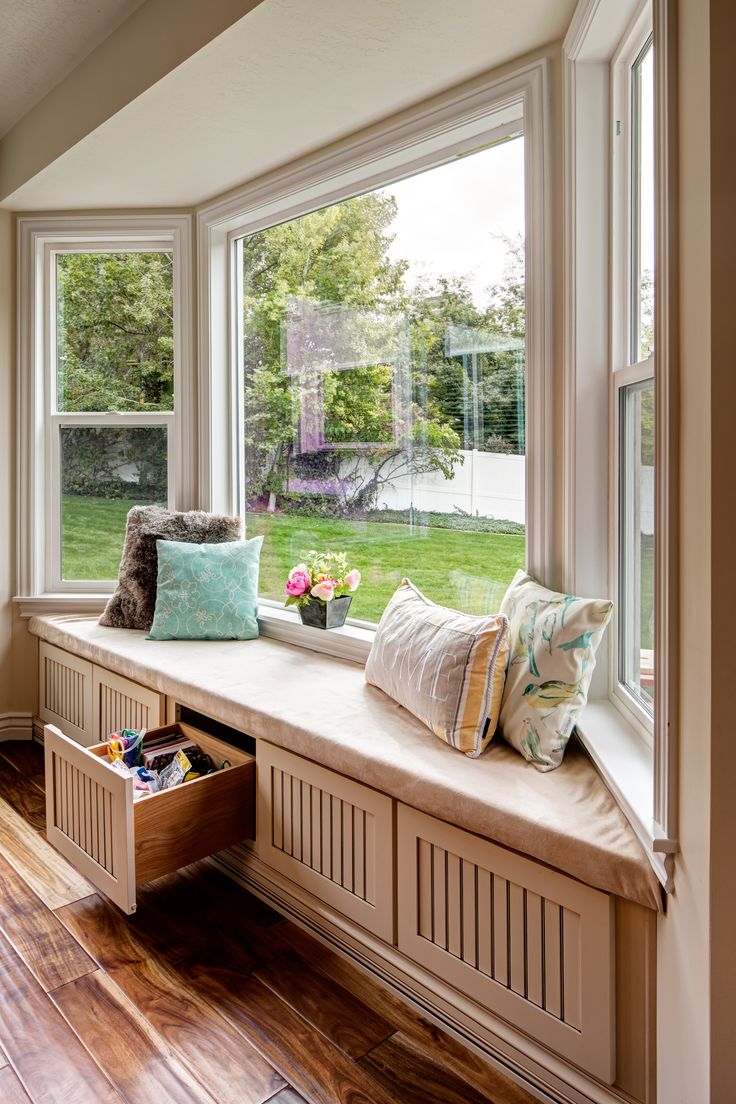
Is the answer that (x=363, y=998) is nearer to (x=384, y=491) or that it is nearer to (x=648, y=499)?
(x=648, y=499)

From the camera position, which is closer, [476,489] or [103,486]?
[476,489]

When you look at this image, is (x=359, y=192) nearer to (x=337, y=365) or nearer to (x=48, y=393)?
(x=337, y=365)

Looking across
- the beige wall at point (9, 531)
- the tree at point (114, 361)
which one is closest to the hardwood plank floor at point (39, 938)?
the beige wall at point (9, 531)

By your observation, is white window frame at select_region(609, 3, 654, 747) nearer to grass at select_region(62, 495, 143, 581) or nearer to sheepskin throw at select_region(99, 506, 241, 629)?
sheepskin throw at select_region(99, 506, 241, 629)

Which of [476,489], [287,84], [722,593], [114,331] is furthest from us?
[114,331]

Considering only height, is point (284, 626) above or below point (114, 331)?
below

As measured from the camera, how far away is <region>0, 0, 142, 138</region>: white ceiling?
2201mm

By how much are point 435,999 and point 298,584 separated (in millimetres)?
1371

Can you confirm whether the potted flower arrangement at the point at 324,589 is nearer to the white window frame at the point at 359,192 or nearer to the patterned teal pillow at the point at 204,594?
the white window frame at the point at 359,192

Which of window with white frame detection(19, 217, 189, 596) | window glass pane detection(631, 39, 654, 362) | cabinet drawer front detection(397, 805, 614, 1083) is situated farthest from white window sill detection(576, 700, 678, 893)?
window with white frame detection(19, 217, 189, 596)

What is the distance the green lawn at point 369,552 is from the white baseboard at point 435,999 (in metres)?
0.93

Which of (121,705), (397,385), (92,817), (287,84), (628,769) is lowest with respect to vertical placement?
(92,817)

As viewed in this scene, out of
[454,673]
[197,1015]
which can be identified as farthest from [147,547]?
[197,1015]

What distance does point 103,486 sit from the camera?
10.4 ft
